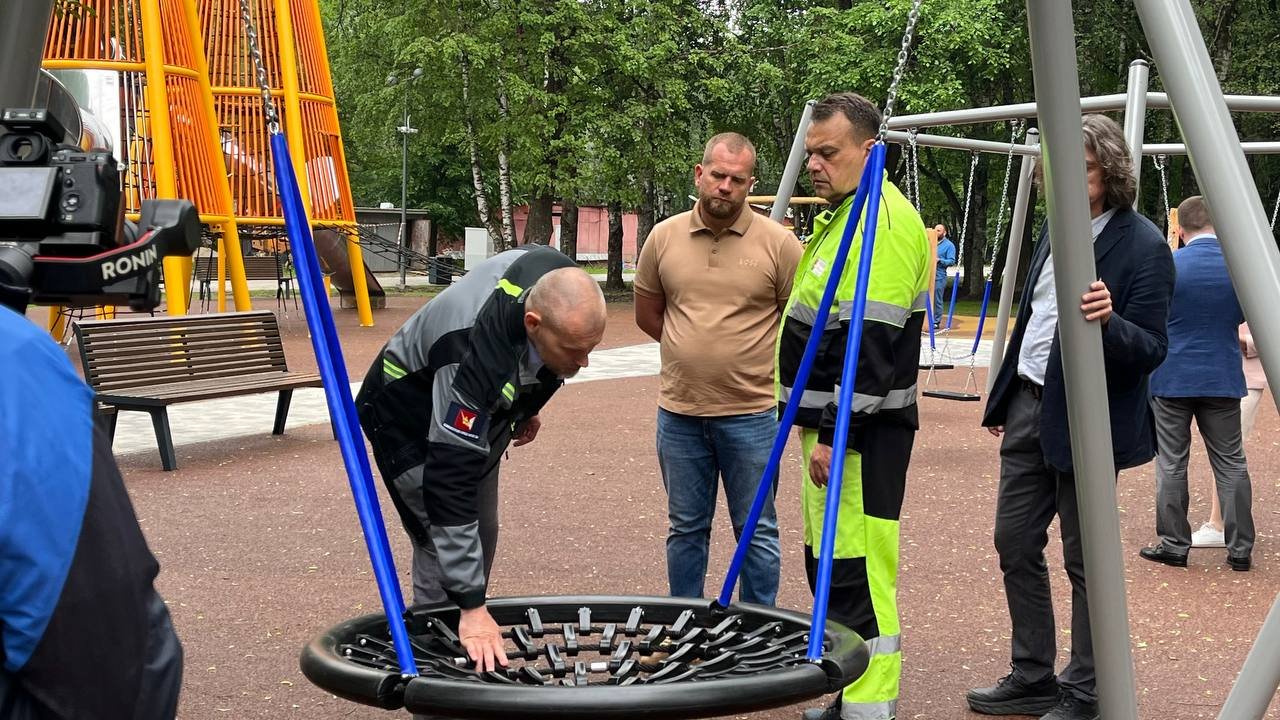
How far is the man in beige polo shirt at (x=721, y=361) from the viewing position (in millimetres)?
4793

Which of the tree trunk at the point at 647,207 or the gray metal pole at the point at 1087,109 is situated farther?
the tree trunk at the point at 647,207

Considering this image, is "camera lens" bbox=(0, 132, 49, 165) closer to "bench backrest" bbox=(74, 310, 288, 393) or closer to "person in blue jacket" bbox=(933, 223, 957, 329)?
"bench backrest" bbox=(74, 310, 288, 393)

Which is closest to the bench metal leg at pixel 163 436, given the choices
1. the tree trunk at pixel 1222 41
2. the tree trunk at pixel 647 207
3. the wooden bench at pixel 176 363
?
the wooden bench at pixel 176 363

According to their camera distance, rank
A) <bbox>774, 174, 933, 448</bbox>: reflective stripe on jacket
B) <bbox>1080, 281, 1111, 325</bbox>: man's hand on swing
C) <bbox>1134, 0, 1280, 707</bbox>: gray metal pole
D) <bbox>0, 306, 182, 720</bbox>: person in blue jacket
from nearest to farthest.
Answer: <bbox>0, 306, 182, 720</bbox>: person in blue jacket
<bbox>1134, 0, 1280, 707</bbox>: gray metal pole
<bbox>1080, 281, 1111, 325</bbox>: man's hand on swing
<bbox>774, 174, 933, 448</bbox>: reflective stripe on jacket

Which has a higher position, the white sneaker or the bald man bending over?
the bald man bending over

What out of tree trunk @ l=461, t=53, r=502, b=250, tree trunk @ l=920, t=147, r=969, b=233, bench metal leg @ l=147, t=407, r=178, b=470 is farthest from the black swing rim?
tree trunk @ l=920, t=147, r=969, b=233

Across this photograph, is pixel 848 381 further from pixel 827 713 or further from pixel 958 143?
pixel 958 143

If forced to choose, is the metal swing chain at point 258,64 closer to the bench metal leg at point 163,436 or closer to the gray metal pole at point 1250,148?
the bench metal leg at point 163,436

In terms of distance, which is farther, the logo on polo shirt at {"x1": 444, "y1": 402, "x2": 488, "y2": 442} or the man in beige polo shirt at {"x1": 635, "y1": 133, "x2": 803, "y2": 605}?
the man in beige polo shirt at {"x1": 635, "y1": 133, "x2": 803, "y2": 605}

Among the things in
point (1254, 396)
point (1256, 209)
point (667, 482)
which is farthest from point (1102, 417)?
point (1254, 396)

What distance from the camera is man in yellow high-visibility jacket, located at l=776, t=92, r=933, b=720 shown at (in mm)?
4047

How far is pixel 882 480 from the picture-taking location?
413 centimetres

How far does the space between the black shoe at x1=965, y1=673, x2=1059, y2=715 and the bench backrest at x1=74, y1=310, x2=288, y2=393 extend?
21.1 ft

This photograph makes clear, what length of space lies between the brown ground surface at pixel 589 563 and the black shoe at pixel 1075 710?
0.30 m
